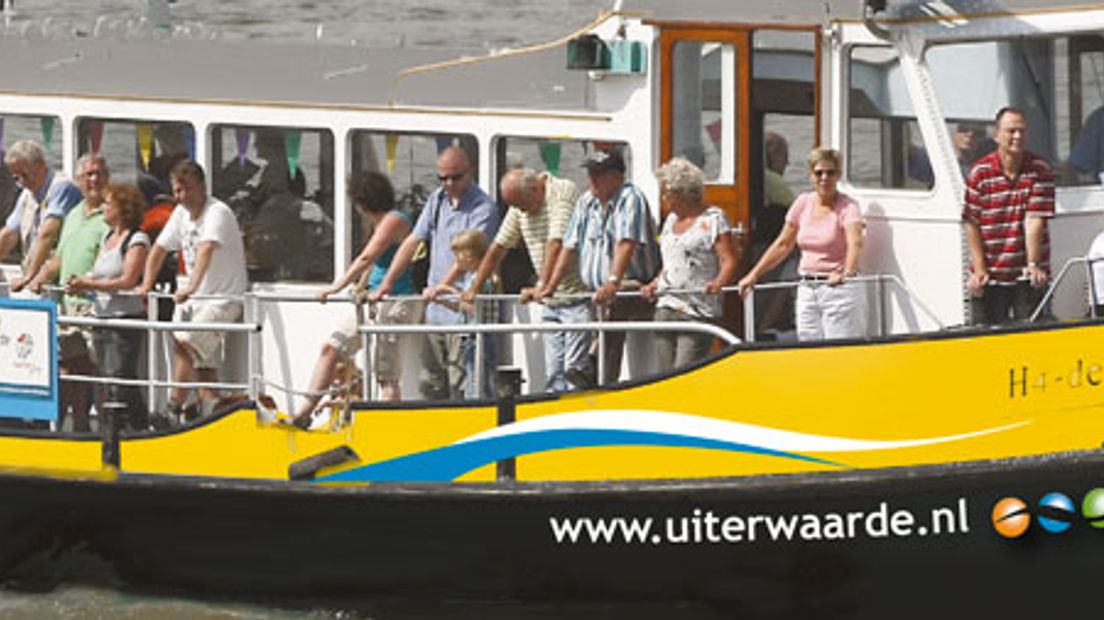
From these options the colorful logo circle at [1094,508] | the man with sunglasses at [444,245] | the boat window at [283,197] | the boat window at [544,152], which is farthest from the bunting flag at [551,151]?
the colorful logo circle at [1094,508]

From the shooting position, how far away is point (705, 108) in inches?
488

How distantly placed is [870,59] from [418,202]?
7.08 ft

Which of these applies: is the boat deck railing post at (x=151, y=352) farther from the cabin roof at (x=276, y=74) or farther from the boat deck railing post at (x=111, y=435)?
the cabin roof at (x=276, y=74)

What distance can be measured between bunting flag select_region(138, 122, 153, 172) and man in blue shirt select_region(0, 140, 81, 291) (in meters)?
0.39

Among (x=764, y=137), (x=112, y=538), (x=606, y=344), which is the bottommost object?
(x=112, y=538)

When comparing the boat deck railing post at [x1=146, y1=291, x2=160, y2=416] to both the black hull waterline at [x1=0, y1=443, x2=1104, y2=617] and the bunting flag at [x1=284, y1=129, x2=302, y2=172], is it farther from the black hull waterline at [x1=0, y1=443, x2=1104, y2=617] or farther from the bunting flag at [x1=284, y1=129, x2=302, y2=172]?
the bunting flag at [x1=284, y1=129, x2=302, y2=172]

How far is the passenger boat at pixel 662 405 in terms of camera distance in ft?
36.6

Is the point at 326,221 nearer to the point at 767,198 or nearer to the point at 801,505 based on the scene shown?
the point at 767,198

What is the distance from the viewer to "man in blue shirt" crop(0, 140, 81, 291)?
13.3 m

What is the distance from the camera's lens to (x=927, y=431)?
11.2 m

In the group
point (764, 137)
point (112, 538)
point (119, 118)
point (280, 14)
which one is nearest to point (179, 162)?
point (119, 118)

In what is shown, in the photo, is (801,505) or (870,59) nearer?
(801,505)

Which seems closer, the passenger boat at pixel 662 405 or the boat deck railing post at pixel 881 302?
the passenger boat at pixel 662 405

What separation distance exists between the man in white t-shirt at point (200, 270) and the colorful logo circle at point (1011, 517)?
11.4 ft
